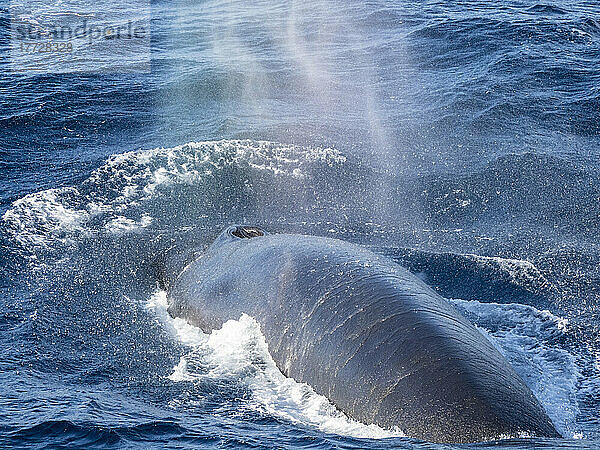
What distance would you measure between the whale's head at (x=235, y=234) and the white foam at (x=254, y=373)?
1321 mm

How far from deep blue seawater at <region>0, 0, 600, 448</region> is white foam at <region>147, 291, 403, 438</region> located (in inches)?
1.2

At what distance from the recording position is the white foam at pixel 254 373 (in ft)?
25.3

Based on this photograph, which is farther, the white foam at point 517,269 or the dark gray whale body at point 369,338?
the white foam at point 517,269

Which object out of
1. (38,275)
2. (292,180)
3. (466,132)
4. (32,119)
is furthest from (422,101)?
(38,275)

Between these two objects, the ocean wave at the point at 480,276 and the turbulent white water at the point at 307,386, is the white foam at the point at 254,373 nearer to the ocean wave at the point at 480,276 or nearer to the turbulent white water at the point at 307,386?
the turbulent white water at the point at 307,386

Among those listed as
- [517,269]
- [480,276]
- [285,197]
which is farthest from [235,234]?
[285,197]

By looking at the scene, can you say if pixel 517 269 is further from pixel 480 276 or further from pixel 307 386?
pixel 307 386

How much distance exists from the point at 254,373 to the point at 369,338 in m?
1.85

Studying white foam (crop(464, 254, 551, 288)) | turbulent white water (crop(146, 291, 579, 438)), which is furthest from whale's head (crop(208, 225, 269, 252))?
white foam (crop(464, 254, 551, 288))

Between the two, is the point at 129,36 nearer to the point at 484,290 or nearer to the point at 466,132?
the point at 466,132

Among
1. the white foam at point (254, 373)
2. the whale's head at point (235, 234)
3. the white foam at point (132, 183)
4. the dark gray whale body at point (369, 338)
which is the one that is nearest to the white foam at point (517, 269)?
the dark gray whale body at point (369, 338)

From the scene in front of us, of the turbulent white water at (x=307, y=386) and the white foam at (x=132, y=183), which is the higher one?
the turbulent white water at (x=307, y=386)

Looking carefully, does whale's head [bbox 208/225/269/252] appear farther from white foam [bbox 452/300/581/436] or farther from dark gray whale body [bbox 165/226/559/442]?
white foam [bbox 452/300/581/436]

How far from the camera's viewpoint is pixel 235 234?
11.8m
